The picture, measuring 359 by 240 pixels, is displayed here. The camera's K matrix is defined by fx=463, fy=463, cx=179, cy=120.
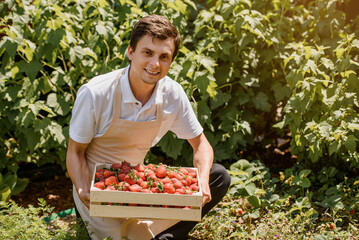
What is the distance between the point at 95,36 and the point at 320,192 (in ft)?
6.77

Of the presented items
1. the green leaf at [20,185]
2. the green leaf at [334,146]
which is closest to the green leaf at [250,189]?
the green leaf at [334,146]

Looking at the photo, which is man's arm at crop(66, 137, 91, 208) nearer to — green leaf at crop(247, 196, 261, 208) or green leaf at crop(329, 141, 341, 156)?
green leaf at crop(247, 196, 261, 208)

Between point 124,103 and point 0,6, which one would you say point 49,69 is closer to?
point 0,6

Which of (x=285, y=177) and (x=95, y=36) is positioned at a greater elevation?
(x=95, y=36)

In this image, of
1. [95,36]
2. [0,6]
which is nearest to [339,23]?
[95,36]

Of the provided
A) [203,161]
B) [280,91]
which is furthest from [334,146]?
[203,161]

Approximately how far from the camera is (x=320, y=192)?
3498 mm

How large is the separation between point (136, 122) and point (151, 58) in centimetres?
37

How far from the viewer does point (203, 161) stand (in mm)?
2723

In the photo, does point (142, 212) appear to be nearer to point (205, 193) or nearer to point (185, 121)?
point (205, 193)

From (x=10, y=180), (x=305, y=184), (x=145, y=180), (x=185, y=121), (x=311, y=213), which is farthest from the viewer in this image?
(x=10, y=180)

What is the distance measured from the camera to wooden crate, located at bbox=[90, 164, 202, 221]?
2.24m

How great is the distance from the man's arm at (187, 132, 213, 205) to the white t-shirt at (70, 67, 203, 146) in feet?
0.32

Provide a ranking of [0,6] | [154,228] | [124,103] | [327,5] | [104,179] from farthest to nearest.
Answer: [327,5] < [0,6] < [154,228] < [124,103] < [104,179]
